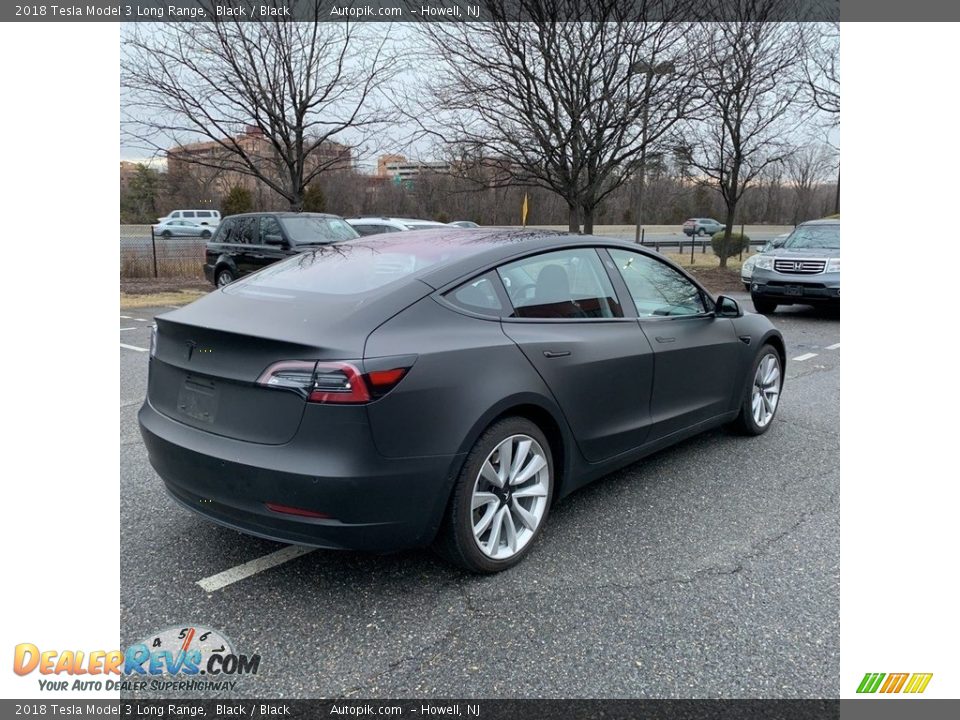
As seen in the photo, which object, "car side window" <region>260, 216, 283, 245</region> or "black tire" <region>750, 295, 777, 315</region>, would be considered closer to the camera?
"black tire" <region>750, 295, 777, 315</region>

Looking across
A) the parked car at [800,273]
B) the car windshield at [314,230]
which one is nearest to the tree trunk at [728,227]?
the parked car at [800,273]

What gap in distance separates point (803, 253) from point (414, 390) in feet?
37.0

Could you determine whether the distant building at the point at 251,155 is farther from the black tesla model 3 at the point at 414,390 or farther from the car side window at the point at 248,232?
the black tesla model 3 at the point at 414,390

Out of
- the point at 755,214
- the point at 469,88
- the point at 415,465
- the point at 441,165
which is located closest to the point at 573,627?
the point at 415,465

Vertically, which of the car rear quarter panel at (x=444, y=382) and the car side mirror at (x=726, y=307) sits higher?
the car side mirror at (x=726, y=307)

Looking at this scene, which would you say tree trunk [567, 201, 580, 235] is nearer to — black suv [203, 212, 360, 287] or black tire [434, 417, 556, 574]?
black suv [203, 212, 360, 287]

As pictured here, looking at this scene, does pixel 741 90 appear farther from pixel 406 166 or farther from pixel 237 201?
pixel 237 201

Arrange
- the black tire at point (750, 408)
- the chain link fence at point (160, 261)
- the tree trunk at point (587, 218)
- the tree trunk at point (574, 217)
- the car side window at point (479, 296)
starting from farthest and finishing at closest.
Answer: the chain link fence at point (160, 261) < the tree trunk at point (587, 218) < the tree trunk at point (574, 217) < the black tire at point (750, 408) < the car side window at point (479, 296)

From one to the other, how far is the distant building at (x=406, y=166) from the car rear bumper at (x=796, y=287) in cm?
716

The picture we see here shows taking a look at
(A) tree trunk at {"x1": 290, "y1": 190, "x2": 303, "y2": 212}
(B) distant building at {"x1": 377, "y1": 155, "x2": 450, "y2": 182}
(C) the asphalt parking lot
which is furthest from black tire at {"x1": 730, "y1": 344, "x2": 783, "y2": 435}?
(A) tree trunk at {"x1": 290, "y1": 190, "x2": 303, "y2": 212}

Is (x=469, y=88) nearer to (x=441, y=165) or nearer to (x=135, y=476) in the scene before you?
(x=441, y=165)

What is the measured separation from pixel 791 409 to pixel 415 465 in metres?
4.35

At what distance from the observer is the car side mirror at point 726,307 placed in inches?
185

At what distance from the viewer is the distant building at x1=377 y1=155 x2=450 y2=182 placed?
16141 millimetres
